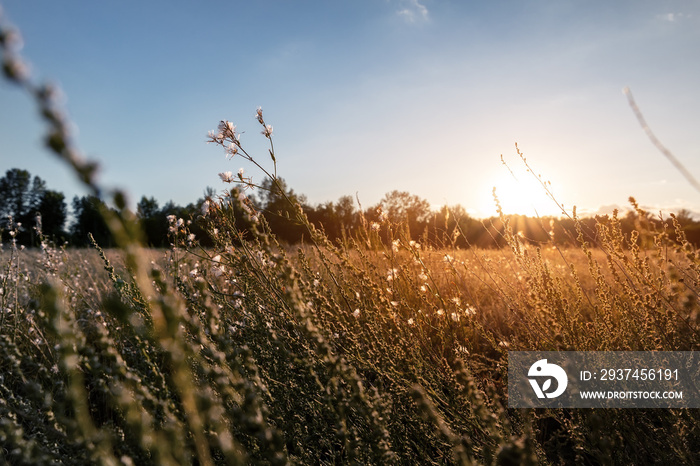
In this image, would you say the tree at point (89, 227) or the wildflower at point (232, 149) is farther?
the wildflower at point (232, 149)

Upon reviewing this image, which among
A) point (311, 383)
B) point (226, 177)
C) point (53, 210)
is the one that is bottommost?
point (311, 383)

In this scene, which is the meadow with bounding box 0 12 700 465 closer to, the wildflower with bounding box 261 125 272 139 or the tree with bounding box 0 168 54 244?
the wildflower with bounding box 261 125 272 139

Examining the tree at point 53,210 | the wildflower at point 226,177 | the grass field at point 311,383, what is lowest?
the grass field at point 311,383

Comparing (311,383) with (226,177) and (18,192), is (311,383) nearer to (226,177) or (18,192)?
(226,177)

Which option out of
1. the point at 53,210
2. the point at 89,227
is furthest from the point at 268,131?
the point at 53,210

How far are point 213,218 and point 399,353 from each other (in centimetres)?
159

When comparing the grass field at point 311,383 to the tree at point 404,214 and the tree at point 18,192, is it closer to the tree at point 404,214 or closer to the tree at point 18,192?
the tree at point 404,214

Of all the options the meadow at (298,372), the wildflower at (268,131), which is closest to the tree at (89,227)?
the meadow at (298,372)

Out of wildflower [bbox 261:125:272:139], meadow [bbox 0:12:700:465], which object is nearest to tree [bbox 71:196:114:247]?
meadow [bbox 0:12:700:465]

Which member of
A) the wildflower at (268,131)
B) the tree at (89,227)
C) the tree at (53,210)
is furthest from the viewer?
the tree at (53,210)

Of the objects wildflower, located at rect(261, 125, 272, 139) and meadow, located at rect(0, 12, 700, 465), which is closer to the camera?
meadow, located at rect(0, 12, 700, 465)

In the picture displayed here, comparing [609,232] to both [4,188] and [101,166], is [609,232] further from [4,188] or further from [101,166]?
[4,188]

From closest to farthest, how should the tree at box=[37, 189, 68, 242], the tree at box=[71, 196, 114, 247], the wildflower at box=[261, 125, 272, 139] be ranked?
the tree at box=[71, 196, 114, 247], the wildflower at box=[261, 125, 272, 139], the tree at box=[37, 189, 68, 242]

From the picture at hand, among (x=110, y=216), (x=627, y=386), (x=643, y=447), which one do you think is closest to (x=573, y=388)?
(x=643, y=447)
